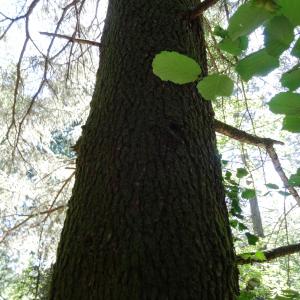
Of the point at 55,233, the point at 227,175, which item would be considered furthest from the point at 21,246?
the point at 227,175

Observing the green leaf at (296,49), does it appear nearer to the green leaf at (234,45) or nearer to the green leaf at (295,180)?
the green leaf at (234,45)

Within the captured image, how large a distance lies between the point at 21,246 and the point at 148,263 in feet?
11.2

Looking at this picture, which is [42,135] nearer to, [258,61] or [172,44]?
[172,44]

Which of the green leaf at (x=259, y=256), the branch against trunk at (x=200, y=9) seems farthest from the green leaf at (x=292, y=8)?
the green leaf at (x=259, y=256)

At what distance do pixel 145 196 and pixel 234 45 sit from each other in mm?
571

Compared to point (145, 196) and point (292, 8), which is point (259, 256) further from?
point (292, 8)

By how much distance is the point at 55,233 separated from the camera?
11.1 ft

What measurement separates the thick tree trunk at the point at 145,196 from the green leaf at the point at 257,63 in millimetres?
577

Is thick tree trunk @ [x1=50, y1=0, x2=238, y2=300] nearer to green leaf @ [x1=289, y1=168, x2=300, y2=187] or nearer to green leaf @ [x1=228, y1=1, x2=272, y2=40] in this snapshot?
green leaf @ [x1=289, y1=168, x2=300, y2=187]

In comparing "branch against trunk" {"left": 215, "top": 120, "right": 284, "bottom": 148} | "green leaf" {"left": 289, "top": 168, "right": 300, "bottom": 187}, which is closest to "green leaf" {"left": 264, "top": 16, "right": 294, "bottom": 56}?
"green leaf" {"left": 289, "top": 168, "right": 300, "bottom": 187}

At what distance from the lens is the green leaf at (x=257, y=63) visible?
15.5 inches

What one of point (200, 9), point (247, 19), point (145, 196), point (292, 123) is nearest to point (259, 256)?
point (145, 196)

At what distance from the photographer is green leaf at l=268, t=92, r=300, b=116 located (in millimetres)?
370

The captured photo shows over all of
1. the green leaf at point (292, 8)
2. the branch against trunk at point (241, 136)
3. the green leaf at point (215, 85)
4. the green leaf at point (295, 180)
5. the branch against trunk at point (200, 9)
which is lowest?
the green leaf at point (295, 180)
